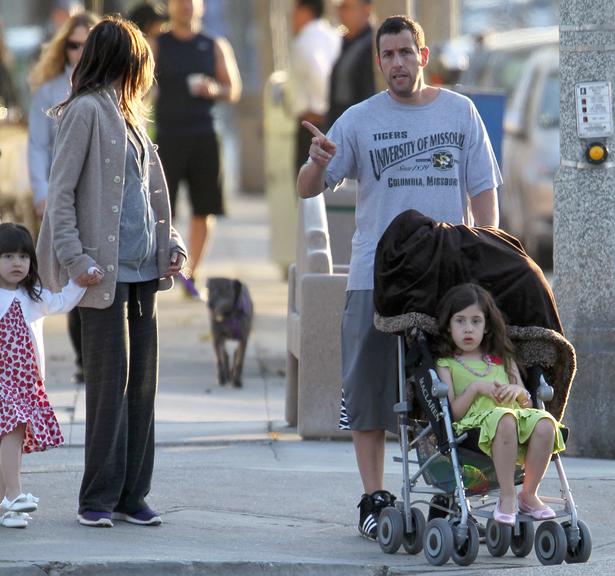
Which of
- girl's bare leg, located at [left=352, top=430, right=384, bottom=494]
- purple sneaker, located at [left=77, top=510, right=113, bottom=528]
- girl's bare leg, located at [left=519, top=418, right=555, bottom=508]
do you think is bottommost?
purple sneaker, located at [left=77, top=510, right=113, bottom=528]

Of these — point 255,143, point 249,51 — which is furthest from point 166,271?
point 249,51

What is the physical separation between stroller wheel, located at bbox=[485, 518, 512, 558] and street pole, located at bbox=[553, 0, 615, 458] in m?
1.98

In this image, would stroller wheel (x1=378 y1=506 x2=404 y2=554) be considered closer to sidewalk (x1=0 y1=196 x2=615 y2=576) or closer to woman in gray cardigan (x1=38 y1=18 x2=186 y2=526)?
sidewalk (x1=0 y1=196 x2=615 y2=576)

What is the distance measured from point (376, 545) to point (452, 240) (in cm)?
119

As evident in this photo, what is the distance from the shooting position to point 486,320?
605 centimetres

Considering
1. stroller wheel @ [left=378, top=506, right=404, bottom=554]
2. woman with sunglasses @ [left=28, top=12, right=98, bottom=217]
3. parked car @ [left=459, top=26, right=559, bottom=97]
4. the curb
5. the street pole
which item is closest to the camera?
the curb

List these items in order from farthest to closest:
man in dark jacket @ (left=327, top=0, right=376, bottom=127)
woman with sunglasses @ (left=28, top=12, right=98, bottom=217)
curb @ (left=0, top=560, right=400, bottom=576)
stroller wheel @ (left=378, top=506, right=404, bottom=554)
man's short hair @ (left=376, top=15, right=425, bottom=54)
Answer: man in dark jacket @ (left=327, top=0, right=376, bottom=127) → woman with sunglasses @ (left=28, top=12, right=98, bottom=217) → man's short hair @ (left=376, top=15, right=425, bottom=54) → stroller wheel @ (left=378, top=506, right=404, bottom=554) → curb @ (left=0, top=560, right=400, bottom=576)

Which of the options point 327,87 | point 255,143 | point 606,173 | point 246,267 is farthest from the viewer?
point 255,143

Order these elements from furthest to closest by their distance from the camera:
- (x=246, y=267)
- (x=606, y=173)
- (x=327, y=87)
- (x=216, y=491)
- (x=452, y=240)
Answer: (x=246, y=267), (x=327, y=87), (x=606, y=173), (x=216, y=491), (x=452, y=240)

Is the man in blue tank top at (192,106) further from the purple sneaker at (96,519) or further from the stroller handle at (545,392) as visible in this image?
the stroller handle at (545,392)

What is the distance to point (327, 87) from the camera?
14500 millimetres

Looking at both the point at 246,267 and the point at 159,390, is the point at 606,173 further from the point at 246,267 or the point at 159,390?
the point at 246,267

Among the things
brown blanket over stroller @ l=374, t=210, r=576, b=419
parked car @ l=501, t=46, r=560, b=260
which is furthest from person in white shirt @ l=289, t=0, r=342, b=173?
brown blanket over stroller @ l=374, t=210, r=576, b=419

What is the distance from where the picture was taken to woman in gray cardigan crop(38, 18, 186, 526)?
6309mm
